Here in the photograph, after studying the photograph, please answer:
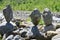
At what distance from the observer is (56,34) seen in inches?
481

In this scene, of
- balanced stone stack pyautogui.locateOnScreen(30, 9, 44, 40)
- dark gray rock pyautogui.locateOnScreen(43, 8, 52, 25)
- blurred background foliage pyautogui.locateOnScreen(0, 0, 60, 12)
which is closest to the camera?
balanced stone stack pyautogui.locateOnScreen(30, 9, 44, 40)

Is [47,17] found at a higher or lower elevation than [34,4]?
higher

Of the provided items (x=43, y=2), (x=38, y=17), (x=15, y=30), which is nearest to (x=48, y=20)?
(x=38, y=17)

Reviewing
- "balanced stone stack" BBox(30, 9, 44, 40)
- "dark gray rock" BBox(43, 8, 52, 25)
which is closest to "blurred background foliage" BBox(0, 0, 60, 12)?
"dark gray rock" BBox(43, 8, 52, 25)

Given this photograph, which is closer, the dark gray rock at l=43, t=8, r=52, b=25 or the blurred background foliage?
the dark gray rock at l=43, t=8, r=52, b=25

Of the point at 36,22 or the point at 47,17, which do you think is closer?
the point at 47,17

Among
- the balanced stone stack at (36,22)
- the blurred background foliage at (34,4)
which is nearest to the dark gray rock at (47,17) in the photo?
the balanced stone stack at (36,22)

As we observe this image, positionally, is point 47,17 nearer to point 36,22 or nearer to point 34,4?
point 36,22

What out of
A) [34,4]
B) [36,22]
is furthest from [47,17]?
[34,4]

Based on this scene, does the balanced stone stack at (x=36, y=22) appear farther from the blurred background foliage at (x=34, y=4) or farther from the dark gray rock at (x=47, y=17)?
the blurred background foliage at (x=34, y=4)

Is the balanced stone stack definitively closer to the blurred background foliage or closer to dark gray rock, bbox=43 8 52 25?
dark gray rock, bbox=43 8 52 25

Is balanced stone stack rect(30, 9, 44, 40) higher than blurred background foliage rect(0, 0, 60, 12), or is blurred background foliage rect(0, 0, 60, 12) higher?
balanced stone stack rect(30, 9, 44, 40)

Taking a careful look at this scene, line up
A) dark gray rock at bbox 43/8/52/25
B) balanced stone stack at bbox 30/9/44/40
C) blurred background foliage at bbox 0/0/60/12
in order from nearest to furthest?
balanced stone stack at bbox 30/9/44/40 < dark gray rock at bbox 43/8/52/25 < blurred background foliage at bbox 0/0/60/12

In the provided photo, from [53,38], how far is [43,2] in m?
14.7
